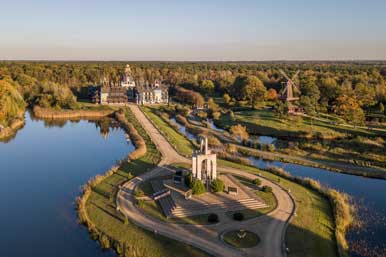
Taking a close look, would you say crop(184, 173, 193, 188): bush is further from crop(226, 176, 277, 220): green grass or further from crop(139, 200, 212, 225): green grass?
crop(226, 176, 277, 220): green grass

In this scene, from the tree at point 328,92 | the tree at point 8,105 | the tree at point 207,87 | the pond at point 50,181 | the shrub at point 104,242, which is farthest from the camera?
the tree at point 207,87

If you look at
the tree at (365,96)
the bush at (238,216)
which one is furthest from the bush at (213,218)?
the tree at (365,96)

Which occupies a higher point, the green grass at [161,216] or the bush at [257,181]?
the bush at [257,181]

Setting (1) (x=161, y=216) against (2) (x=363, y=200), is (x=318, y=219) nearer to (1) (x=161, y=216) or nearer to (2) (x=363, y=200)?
(2) (x=363, y=200)

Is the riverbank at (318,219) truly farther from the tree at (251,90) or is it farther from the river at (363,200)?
the tree at (251,90)

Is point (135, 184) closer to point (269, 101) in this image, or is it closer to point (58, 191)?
point (58, 191)

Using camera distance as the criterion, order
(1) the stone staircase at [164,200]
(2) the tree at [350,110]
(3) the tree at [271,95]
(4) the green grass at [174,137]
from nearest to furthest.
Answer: (1) the stone staircase at [164,200], (4) the green grass at [174,137], (2) the tree at [350,110], (3) the tree at [271,95]

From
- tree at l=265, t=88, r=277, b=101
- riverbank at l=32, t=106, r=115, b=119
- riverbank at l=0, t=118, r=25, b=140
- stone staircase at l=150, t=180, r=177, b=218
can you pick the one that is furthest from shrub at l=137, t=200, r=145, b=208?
tree at l=265, t=88, r=277, b=101
